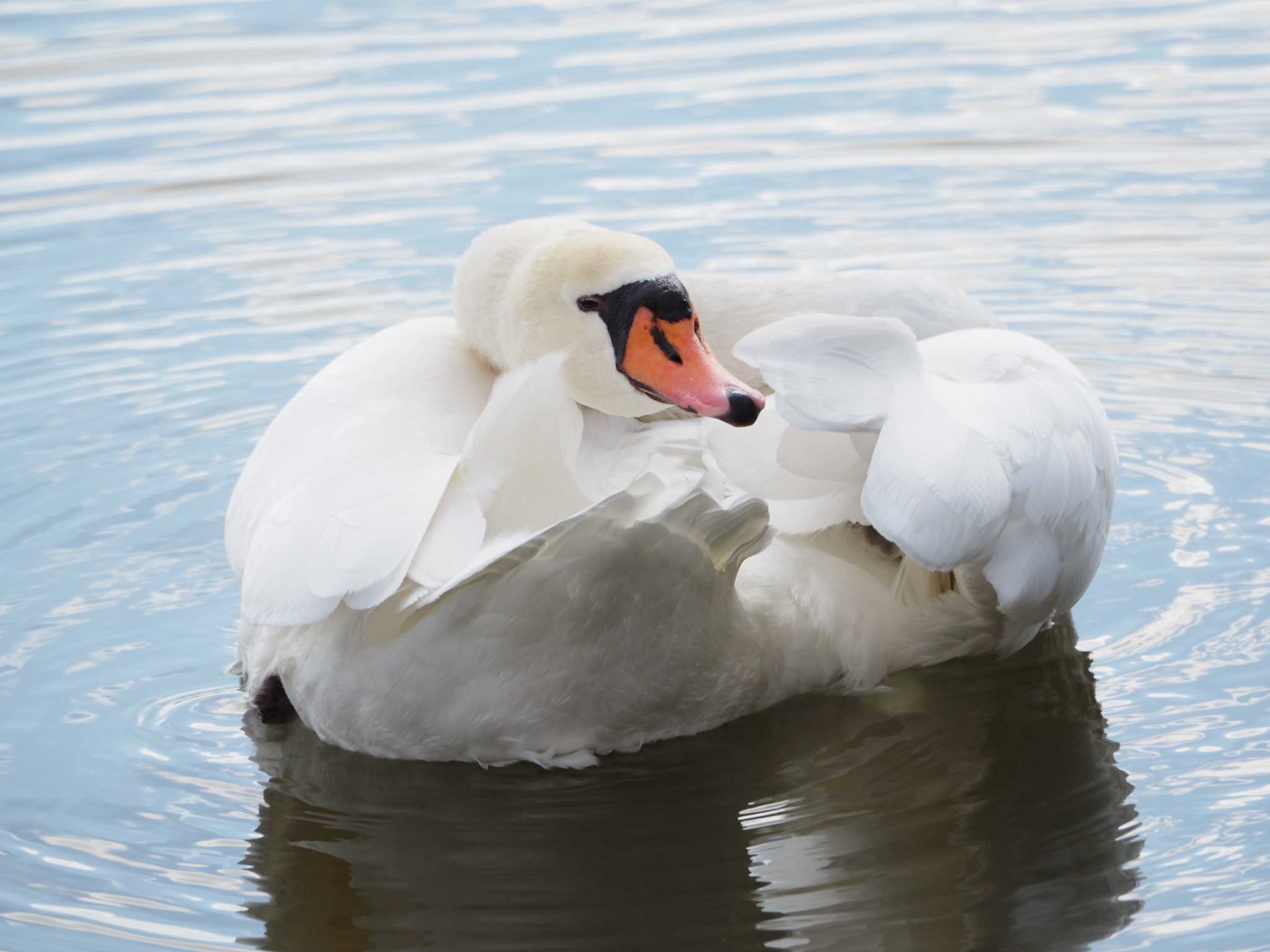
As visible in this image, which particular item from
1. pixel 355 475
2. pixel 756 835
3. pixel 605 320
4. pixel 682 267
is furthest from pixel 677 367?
pixel 682 267

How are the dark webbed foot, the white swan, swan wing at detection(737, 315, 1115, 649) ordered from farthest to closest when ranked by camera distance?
1. the dark webbed foot
2. the white swan
3. swan wing at detection(737, 315, 1115, 649)

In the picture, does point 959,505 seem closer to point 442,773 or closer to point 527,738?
point 527,738

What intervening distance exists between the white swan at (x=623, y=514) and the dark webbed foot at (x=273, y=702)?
0.10 feet

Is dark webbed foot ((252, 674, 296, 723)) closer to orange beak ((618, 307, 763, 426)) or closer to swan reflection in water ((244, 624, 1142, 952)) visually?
swan reflection in water ((244, 624, 1142, 952))

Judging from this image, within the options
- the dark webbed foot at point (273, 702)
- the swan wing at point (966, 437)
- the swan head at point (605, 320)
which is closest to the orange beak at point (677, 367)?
the swan head at point (605, 320)

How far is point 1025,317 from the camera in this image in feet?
24.1

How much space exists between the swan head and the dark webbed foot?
3.06 feet

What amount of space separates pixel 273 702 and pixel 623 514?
1.38m

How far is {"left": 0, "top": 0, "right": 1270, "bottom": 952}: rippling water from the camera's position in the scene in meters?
3.89

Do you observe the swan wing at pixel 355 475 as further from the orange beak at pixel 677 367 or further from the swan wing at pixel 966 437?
the swan wing at pixel 966 437

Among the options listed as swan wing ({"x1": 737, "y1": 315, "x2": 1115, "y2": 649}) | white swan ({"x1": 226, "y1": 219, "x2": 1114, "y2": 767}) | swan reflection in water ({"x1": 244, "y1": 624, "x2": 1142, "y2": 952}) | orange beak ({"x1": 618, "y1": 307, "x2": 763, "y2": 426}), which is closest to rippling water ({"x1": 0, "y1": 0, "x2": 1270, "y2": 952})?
swan reflection in water ({"x1": 244, "y1": 624, "x2": 1142, "y2": 952})

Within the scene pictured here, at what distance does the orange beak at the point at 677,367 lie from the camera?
4.18 meters

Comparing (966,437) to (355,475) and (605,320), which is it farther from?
(355,475)

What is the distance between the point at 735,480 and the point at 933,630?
767 millimetres
